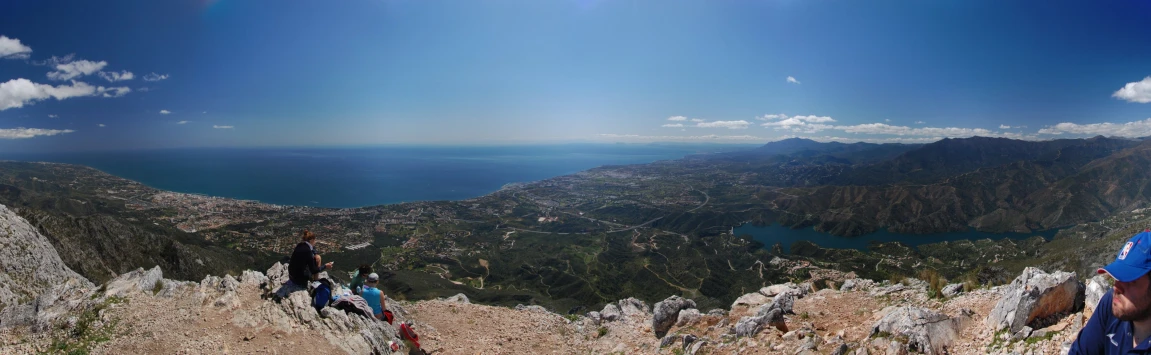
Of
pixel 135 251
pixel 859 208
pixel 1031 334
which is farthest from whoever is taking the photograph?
pixel 859 208

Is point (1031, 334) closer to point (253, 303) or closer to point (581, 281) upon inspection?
point (253, 303)

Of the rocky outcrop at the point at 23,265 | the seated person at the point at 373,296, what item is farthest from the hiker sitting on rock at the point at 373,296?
the rocky outcrop at the point at 23,265

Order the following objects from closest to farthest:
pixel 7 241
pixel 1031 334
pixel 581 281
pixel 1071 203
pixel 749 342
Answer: pixel 1031 334
pixel 749 342
pixel 7 241
pixel 581 281
pixel 1071 203

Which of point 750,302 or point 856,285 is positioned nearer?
point 750,302

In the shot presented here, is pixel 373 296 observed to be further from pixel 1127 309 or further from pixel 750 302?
pixel 750 302

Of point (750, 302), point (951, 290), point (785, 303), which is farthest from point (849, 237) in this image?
point (785, 303)

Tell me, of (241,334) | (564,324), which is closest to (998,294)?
(564,324)

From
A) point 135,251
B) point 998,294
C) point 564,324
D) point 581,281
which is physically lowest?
point 581,281

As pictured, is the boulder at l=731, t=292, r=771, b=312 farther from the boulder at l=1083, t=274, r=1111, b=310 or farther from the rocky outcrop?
the rocky outcrop
